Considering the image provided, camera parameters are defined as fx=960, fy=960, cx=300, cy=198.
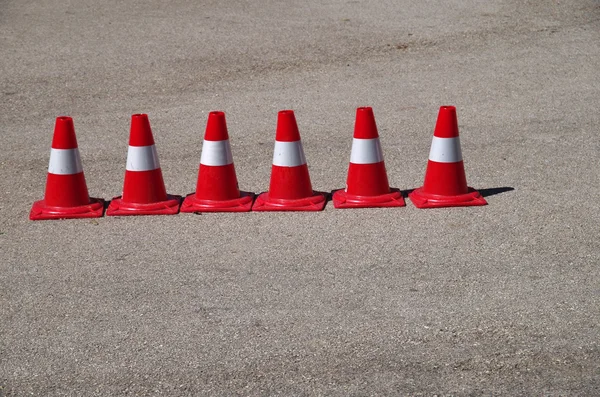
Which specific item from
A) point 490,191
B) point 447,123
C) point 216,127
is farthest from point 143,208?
point 490,191

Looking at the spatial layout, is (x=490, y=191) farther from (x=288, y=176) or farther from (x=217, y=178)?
(x=217, y=178)

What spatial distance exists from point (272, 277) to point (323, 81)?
5.53 m

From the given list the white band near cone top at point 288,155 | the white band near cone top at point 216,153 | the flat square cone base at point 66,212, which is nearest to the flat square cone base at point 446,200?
the white band near cone top at point 288,155

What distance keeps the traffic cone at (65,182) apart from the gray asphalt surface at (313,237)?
178 mm

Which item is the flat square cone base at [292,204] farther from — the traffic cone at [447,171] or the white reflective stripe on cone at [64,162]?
the white reflective stripe on cone at [64,162]

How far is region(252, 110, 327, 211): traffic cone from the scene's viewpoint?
275 inches

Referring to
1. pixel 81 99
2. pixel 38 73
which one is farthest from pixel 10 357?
pixel 38 73

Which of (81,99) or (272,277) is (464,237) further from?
(81,99)

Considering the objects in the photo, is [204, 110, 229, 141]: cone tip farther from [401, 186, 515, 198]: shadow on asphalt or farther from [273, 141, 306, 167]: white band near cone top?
[401, 186, 515, 198]: shadow on asphalt

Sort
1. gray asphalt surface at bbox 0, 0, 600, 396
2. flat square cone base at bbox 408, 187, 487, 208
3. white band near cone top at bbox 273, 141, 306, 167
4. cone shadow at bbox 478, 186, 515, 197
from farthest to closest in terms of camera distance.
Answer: cone shadow at bbox 478, 186, 515, 197 → white band near cone top at bbox 273, 141, 306, 167 → flat square cone base at bbox 408, 187, 487, 208 → gray asphalt surface at bbox 0, 0, 600, 396

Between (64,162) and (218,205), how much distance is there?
117 centimetres

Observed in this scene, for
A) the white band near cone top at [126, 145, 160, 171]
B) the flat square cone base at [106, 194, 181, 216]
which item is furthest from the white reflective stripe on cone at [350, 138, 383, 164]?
the white band near cone top at [126, 145, 160, 171]

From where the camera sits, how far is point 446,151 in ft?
23.0

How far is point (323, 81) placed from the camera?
429 inches
